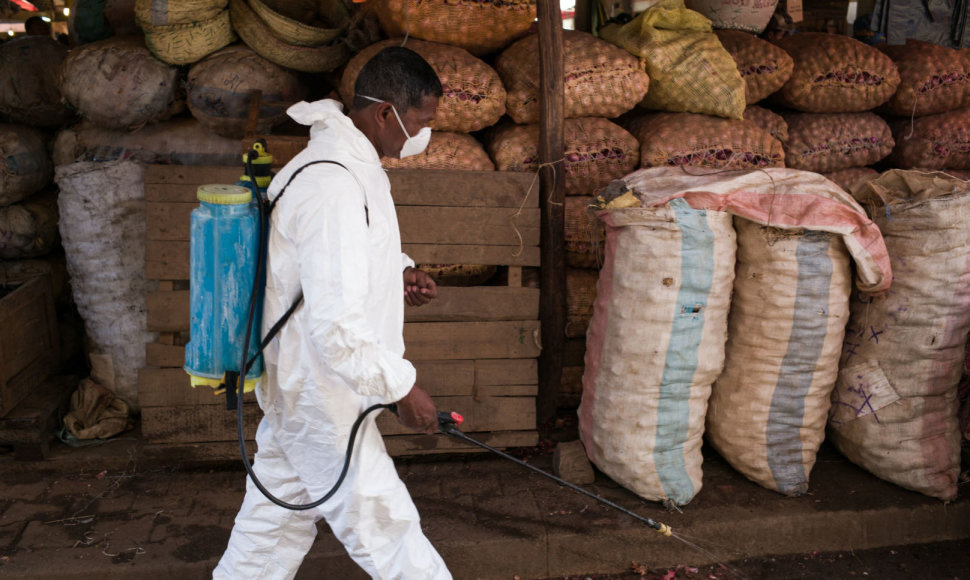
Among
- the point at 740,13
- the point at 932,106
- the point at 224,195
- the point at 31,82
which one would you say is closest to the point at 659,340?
the point at 224,195

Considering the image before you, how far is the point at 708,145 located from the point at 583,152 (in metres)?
0.59

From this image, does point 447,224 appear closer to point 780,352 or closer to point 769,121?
point 780,352

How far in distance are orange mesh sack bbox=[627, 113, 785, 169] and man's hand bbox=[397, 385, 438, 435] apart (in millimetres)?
2056

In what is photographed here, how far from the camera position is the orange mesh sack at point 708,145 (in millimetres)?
3828

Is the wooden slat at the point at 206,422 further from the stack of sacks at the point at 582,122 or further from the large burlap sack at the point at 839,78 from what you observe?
the large burlap sack at the point at 839,78

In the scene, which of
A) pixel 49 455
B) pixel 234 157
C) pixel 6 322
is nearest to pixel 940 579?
pixel 234 157

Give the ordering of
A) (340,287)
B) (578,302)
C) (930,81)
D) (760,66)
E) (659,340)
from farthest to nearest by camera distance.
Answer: (930,81)
(760,66)
(578,302)
(659,340)
(340,287)

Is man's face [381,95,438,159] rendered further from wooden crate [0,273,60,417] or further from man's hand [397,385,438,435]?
wooden crate [0,273,60,417]

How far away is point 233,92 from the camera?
3.78 m

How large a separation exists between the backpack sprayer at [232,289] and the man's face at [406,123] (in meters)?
0.25

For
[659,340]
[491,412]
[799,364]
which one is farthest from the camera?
[491,412]

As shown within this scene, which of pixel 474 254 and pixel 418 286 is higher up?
pixel 418 286

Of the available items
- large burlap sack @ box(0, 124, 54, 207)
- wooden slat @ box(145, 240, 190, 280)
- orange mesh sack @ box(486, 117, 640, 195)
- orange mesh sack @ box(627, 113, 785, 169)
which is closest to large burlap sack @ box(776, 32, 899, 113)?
orange mesh sack @ box(627, 113, 785, 169)

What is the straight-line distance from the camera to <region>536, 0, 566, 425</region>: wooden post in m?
3.65
